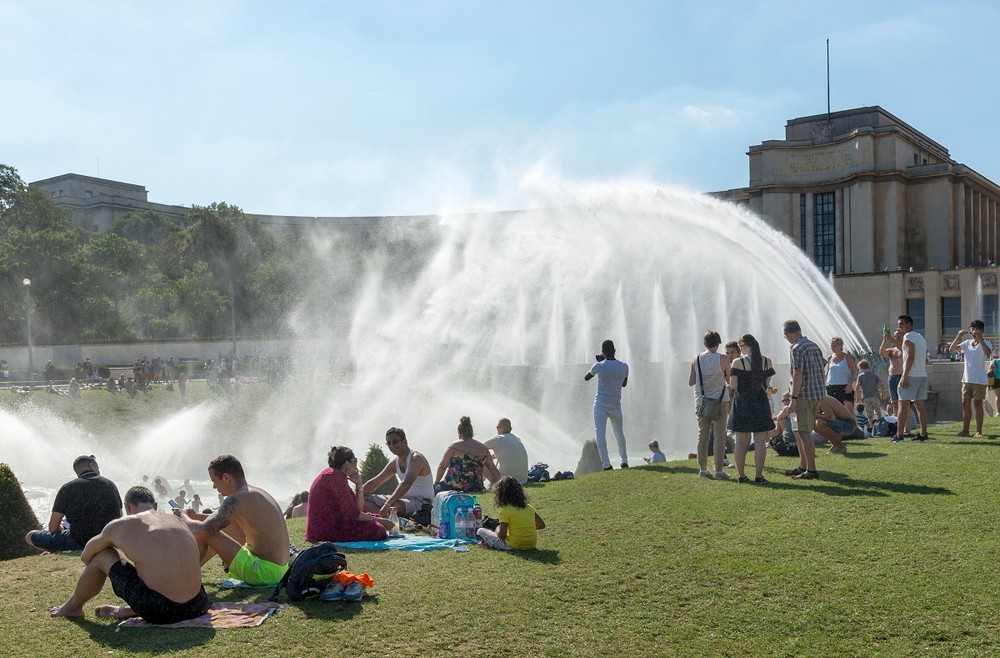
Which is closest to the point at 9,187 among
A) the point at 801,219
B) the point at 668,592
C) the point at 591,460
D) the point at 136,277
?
the point at 136,277

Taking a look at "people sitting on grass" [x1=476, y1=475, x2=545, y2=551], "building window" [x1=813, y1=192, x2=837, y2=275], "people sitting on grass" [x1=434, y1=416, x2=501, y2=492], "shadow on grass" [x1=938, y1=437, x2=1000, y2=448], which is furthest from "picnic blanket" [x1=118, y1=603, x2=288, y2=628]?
"building window" [x1=813, y1=192, x2=837, y2=275]

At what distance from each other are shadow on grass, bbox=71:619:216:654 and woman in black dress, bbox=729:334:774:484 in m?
6.74

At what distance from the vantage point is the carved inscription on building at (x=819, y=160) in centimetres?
7194

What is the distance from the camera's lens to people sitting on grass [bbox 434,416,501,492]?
12.6m

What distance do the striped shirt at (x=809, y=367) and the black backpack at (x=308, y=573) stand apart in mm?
6463

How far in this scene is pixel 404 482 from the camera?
430 inches

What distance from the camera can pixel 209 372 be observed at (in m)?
50.6

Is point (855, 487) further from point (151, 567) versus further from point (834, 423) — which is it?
point (151, 567)

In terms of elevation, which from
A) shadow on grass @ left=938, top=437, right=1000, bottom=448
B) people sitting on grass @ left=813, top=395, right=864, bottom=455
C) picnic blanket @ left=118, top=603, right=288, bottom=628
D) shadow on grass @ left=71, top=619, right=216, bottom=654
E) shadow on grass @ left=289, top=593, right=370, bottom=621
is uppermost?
people sitting on grass @ left=813, top=395, right=864, bottom=455

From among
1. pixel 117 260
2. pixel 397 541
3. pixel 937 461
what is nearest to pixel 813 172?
pixel 117 260

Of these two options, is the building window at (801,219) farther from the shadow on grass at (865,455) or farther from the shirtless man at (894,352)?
the shadow on grass at (865,455)

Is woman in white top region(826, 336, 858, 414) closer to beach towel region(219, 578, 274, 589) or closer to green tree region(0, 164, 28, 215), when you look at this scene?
beach towel region(219, 578, 274, 589)

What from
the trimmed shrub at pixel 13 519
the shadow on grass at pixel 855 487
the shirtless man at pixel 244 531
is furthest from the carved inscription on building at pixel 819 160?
→ the shirtless man at pixel 244 531

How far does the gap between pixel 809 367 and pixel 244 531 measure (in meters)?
7.10
